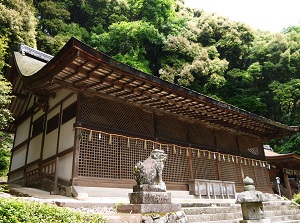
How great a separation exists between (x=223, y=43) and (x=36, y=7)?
2375 centimetres

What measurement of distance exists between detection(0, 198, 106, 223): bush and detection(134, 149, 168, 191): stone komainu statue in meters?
1.56

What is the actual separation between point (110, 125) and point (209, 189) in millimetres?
5564

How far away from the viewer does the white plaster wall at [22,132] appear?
46.7ft

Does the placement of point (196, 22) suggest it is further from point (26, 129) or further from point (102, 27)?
point (26, 129)

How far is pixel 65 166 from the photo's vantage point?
9.41 meters

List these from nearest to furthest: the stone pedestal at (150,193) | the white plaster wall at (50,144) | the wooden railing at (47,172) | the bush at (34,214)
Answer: the bush at (34,214) → the stone pedestal at (150,193) → the wooden railing at (47,172) → the white plaster wall at (50,144)

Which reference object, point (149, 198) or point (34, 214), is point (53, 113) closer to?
point (149, 198)

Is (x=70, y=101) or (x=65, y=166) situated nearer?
(x=65, y=166)

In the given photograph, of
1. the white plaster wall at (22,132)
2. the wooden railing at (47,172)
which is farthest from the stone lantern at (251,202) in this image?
the white plaster wall at (22,132)

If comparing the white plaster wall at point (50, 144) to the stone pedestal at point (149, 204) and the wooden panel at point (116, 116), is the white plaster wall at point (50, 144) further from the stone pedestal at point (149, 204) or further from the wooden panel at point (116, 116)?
the stone pedestal at point (149, 204)

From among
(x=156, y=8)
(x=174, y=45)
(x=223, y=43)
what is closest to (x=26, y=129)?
(x=174, y=45)

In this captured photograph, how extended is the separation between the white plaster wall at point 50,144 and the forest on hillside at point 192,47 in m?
17.3

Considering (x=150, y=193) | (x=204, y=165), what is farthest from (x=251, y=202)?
(x=204, y=165)

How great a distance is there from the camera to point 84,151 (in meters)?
9.38
